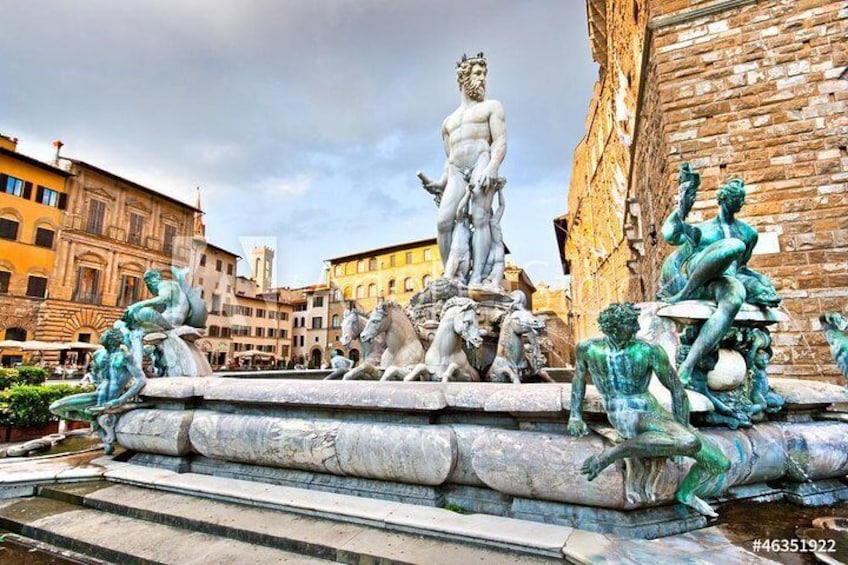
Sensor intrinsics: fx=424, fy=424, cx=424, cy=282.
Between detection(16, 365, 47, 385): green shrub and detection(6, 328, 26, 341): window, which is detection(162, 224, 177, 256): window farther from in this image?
detection(16, 365, 47, 385): green shrub

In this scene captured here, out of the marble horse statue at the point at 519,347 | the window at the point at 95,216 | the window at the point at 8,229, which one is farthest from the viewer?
the window at the point at 95,216

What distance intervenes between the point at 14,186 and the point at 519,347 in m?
34.6

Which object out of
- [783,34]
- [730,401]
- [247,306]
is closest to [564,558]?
[730,401]

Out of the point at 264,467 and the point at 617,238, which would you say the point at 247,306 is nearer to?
the point at 617,238

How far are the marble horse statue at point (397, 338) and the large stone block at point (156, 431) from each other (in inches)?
64.9

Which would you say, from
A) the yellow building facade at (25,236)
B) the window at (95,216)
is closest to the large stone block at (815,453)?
the yellow building facade at (25,236)

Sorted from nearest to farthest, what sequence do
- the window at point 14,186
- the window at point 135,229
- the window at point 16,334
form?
the window at point 16,334, the window at point 14,186, the window at point 135,229

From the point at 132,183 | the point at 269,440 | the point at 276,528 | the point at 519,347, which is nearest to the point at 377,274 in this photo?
the point at 132,183

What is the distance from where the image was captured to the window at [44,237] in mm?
26812

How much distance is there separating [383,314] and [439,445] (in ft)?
6.10

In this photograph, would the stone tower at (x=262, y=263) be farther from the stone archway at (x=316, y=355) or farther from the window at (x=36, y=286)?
the window at (x=36, y=286)

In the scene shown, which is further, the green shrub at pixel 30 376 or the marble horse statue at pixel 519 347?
the green shrub at pixel 30 376

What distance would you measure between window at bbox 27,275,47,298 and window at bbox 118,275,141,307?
14.1ft

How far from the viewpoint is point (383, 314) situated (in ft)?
13.8
